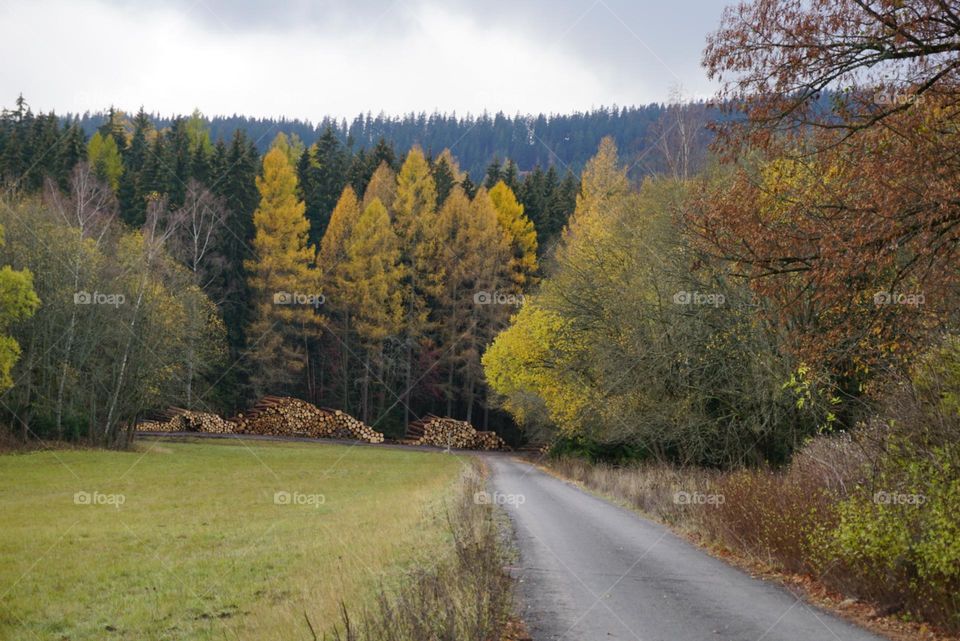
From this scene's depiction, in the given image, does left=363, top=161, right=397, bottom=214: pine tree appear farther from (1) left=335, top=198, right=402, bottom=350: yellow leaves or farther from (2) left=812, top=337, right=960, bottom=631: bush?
(2) left=812, top=337, right=960, bottom=631: bush

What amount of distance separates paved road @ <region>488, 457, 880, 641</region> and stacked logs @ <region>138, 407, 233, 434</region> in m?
41.0

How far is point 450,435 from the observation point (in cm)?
5341

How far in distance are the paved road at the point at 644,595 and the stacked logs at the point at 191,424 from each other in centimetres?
4097

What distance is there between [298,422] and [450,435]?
10454 mm

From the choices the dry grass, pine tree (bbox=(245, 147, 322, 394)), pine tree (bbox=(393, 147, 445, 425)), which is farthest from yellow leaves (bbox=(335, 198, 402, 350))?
the dry grass

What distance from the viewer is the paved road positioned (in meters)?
7.79

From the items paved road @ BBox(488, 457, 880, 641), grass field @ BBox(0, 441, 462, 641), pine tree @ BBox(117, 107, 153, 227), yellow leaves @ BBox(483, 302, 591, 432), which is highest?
pine tree @ BBox(117, 107, 153, 227)

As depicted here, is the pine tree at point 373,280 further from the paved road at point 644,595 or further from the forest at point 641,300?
the paved road at point 644,595

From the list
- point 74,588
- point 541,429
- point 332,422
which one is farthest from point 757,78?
point 332,422

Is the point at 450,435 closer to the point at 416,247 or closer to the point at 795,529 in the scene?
the point at 416,247

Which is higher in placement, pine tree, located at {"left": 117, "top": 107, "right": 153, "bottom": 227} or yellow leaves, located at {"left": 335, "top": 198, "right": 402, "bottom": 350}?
pine tree, located at {"left": 117, "top": 107, "right": 153, "bottom": 227}

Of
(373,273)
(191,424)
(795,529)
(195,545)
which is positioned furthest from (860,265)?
(191,424)

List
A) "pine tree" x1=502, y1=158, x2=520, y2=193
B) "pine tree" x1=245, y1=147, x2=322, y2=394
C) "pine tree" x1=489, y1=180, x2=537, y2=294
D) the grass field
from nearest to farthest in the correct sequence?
the grass field
"pine tree" x1=245, y1=147, x2=322, y2=394
"pine tree" x1=489, y1=180, x2=537, y2=294
"pine tree" x1=502, y1=158, x2=520, y2=193

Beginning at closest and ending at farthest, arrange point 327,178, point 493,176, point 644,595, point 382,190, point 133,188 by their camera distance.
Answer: point 644,595, point 382,190, point 133,188, point 327,178, point 493,176
